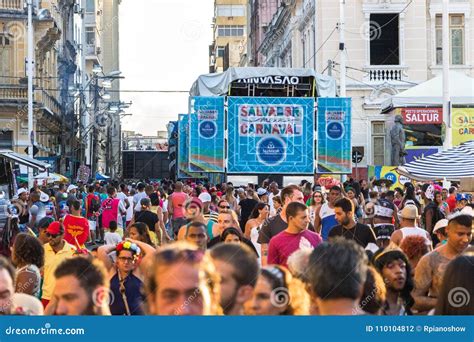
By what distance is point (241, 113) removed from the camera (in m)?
27.8

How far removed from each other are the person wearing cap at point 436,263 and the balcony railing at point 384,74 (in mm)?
38408

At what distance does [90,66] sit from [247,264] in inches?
4288

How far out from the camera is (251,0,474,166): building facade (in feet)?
156

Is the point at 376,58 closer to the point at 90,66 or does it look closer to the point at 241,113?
the point at 241,113

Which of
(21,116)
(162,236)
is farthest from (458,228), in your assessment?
(21,116)

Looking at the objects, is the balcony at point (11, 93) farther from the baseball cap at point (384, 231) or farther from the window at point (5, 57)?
the baseball cap at point (384, 231)

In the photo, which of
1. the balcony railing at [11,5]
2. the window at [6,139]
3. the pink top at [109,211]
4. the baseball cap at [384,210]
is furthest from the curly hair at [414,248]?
the balcony railing at [11,5]

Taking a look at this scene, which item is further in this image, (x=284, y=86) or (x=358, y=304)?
(x=284, y=86)

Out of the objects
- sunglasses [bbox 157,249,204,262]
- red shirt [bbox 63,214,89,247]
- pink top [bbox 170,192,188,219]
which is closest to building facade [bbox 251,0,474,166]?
pink top [bbox 170,192,188,219]

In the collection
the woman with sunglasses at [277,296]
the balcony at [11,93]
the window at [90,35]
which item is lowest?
the woman with sunglasses at [277,296]

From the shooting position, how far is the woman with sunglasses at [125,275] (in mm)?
8180

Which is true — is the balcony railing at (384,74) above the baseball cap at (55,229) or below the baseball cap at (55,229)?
above

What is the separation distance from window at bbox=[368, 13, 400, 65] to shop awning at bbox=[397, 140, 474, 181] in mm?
27441

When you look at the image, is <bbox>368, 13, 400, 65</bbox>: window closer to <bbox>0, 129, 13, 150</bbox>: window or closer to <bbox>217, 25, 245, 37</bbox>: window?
<bbox>0, 129, 13, 150</bbox>: window
